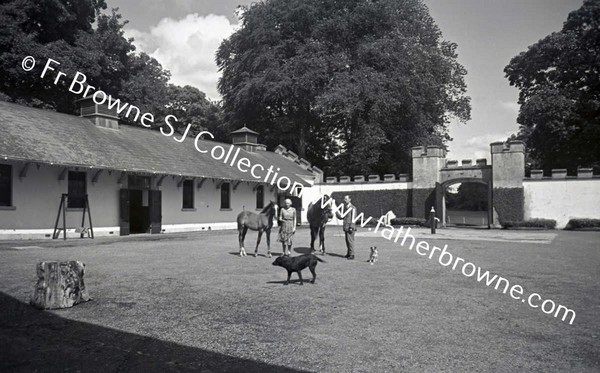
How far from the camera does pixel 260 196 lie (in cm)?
3033

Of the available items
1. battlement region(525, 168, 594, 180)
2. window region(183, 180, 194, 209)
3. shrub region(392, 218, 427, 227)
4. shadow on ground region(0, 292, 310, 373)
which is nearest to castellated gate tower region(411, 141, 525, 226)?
battlement region(525, 168, 594, 180)

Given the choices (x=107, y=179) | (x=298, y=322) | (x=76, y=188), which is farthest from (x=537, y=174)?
(x=298, y=322)

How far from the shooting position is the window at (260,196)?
29984mm

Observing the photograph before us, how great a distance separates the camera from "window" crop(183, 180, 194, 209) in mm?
24594

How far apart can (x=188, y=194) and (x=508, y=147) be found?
2034 centimetres

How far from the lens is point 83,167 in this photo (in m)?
18.1

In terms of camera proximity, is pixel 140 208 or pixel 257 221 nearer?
pixel 257 221

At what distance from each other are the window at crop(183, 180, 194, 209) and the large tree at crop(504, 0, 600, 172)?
2514 centimetres

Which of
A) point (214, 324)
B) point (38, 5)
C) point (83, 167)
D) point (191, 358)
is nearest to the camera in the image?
point (191, 358)

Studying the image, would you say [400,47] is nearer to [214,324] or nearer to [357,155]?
[357,155]

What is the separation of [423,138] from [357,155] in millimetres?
6868

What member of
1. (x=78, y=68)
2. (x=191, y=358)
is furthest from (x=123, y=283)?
(x=78, y=68)

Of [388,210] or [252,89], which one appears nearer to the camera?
[388,210]

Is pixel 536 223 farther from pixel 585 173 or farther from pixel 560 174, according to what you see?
pixel 585 173
